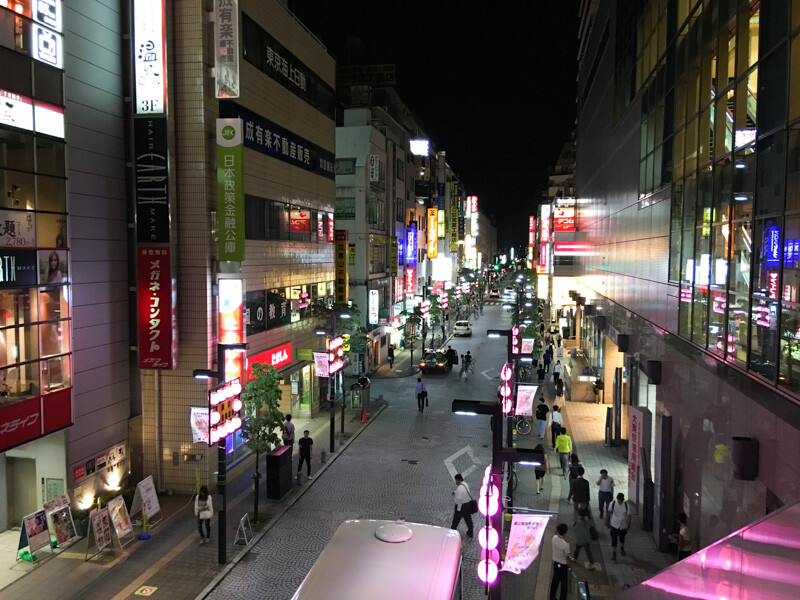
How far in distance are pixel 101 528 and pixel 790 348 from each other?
15564mm

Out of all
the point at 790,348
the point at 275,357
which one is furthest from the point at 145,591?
the point at 790,348

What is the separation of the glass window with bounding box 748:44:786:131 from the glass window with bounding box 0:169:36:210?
1572 cm

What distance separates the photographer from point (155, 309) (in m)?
19.7

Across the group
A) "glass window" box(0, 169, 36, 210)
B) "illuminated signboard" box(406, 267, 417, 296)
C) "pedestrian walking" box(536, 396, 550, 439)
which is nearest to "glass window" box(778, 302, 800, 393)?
"glass window" box(0, 169, 36, 210)

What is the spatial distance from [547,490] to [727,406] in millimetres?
9849

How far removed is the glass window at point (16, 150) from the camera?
14664 millimetres

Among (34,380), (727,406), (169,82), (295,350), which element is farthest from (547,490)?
(169,82)

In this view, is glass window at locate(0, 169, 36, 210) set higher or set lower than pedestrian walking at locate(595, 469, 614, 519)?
higher

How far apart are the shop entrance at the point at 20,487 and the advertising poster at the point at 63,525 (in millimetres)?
1505

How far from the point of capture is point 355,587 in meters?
8.77

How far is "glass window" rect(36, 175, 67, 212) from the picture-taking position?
15.9 metres

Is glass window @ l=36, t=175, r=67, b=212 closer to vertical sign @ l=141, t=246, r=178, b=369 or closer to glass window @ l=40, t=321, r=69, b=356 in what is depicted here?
glass window @ l=40, t=321, r=69, b=356

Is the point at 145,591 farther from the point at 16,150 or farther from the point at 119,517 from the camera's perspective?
the point at 16,150

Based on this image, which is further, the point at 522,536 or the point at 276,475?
the point at 276,475
